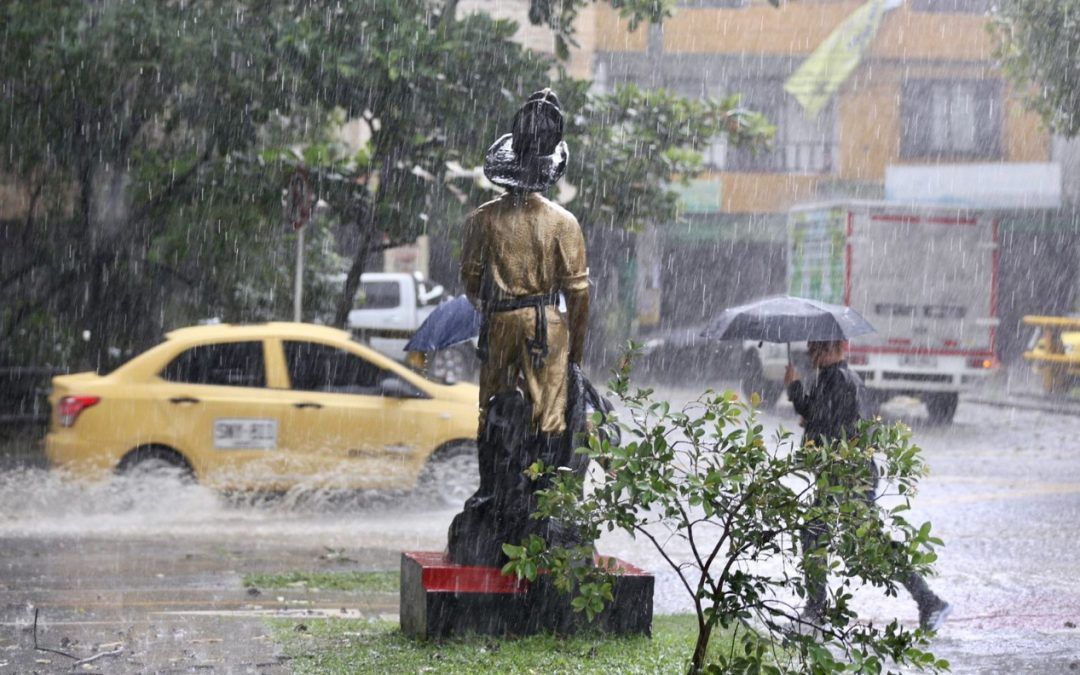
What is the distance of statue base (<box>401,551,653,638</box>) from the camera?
259 inches

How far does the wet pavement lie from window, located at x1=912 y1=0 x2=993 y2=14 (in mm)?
22858

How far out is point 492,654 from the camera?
6359mm

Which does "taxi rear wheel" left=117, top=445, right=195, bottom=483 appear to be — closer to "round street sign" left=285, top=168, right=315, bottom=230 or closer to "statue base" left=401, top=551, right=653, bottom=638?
"round street sign" left=285, top=168, right=315, bottom=230

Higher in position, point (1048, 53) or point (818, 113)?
point (818, 113)

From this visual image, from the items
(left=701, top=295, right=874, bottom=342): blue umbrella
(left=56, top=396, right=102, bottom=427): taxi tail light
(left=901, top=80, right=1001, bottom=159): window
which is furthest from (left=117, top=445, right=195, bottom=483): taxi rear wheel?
(left=901, top=80, right=1001, bottom=159): window

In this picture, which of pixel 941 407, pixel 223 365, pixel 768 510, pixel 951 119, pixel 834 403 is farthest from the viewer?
pixel 951 119

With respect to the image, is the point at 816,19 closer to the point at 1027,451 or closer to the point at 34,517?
the point at 1027,451

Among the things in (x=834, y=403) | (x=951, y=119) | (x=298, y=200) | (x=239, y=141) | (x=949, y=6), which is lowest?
(x=834, y=403)

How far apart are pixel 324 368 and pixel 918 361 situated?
11.6 metres

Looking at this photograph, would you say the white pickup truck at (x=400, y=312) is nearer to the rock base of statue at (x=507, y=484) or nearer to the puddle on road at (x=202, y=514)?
the puddle on road at (x=202, y=514)

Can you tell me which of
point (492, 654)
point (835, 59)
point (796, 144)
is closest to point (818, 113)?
point (796, 144)

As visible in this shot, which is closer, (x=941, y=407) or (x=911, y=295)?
(x=941, y=407)

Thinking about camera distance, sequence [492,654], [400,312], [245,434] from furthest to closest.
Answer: [400,312]
[245,434]
[492,654]

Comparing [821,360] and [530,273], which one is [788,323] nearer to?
[821,360]
